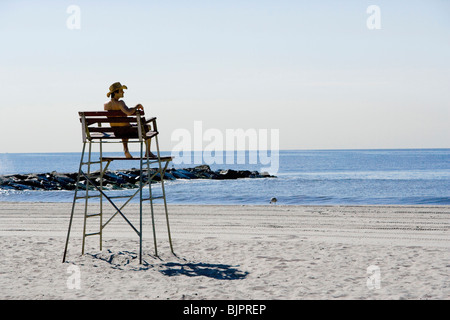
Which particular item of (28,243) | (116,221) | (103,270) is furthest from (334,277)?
(116,221)

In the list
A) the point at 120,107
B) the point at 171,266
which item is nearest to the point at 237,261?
the point at 171,266

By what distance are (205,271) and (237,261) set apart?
812 mm

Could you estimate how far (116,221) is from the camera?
45.1 ft

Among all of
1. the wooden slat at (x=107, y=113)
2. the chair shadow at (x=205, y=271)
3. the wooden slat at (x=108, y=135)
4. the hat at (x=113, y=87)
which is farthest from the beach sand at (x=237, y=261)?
the hat at (x=113, y=87)

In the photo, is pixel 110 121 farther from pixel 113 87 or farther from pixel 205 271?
pixel 205 271

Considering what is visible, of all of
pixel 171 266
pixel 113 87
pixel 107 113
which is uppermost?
pixel 113 87

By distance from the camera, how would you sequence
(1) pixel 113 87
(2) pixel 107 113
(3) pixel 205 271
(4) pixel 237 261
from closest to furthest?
(3) pixel 205 271 → (2) pixel 107 113 → (4) pixel 237 261 → (1) pixel 113 87

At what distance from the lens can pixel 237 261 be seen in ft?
26.8

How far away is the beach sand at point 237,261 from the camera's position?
641cm

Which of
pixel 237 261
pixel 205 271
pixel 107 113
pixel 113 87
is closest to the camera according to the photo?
→ pixel 205 271

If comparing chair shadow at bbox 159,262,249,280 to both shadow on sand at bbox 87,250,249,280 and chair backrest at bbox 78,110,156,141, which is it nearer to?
shadow on sand at bbox 87,250,249,280

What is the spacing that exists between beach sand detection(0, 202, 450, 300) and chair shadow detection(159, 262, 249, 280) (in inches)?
0.6

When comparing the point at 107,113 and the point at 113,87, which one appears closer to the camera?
the point at 107,113

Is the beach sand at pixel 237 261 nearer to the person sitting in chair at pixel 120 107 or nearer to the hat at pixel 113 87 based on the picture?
the person sitting in chair at pixel 120 107
